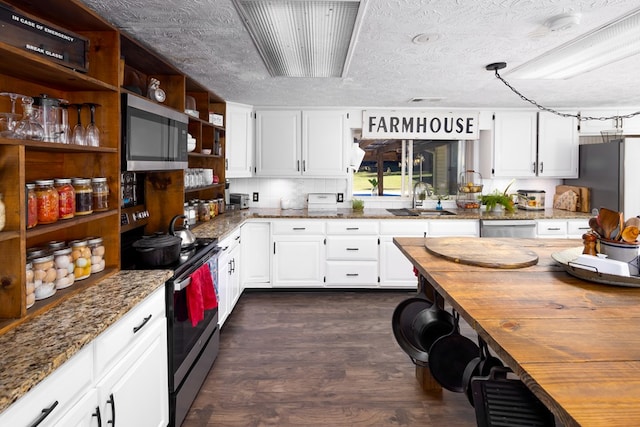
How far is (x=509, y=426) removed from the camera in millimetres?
1193

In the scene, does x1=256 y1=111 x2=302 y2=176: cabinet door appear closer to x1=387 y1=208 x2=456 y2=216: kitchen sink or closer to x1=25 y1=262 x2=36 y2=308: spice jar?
x1=387 y1=208 x2=456 y2=216: kitchen sink

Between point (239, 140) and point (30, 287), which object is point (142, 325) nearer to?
point (30, 287)

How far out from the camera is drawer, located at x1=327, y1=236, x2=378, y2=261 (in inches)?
178

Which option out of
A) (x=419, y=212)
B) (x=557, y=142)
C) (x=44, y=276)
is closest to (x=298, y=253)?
(x=419, y=212)

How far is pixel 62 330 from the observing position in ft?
4.47

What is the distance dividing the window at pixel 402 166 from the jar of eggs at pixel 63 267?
3.86m

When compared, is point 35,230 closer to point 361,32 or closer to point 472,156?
point 361,32

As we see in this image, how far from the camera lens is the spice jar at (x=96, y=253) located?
6.55 feet

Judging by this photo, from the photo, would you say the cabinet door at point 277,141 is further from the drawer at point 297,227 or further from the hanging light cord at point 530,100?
the hanging light cord at point 530,100

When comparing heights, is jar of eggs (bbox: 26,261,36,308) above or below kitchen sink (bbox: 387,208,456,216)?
below

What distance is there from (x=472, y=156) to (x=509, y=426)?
4.44 m

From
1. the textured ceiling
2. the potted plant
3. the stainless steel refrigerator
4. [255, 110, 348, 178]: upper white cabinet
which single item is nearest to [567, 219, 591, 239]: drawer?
the stainless steel refrigerator

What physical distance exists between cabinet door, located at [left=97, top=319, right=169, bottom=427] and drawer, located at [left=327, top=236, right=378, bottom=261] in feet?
8.70

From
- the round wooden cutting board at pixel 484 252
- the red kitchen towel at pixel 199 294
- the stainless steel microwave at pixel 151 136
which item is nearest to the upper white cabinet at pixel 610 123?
the round wooden cutting board at pixel 484 252
